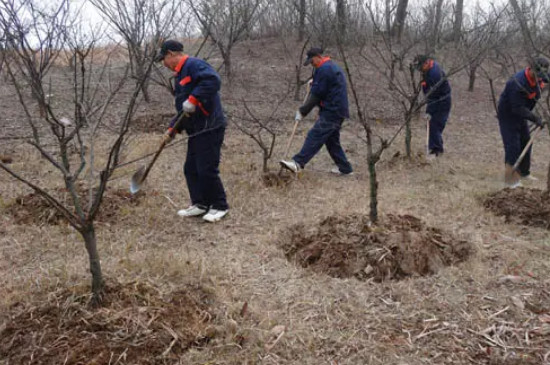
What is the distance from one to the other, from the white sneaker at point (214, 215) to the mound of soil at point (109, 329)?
4.99 ft

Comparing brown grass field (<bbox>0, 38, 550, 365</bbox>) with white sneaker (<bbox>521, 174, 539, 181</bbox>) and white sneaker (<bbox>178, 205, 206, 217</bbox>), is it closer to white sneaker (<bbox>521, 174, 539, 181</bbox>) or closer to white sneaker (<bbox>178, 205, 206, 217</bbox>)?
white sneaker (<bbox>178, 205, 206, 217</bbox>)

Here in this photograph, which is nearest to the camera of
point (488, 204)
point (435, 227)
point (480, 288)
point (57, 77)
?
point (480, 288)

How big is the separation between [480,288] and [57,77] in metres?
Answer: 11.9

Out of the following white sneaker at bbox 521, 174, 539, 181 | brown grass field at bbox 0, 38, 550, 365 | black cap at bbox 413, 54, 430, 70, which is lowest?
white sneaker at bbox 521, 174, 539, 181

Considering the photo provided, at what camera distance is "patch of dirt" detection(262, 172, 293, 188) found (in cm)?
566

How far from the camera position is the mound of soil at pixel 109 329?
2.65 metres

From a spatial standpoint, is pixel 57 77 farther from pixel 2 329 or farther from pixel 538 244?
pixel 538 244

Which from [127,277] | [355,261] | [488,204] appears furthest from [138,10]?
[488,204]

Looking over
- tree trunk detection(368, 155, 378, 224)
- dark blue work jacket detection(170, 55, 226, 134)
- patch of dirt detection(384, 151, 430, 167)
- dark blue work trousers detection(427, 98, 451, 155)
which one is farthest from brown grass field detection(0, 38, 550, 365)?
dark blue work trousers detection(427, 98, 451, 155)

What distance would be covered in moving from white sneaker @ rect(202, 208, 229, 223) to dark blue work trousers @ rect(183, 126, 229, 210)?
0.13 ft

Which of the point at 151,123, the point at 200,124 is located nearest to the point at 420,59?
the point at 200,124

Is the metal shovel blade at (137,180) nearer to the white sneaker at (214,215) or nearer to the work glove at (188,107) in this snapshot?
the white sneaker at (214,215)

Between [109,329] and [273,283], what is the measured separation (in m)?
1.17

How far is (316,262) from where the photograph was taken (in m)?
3.86
